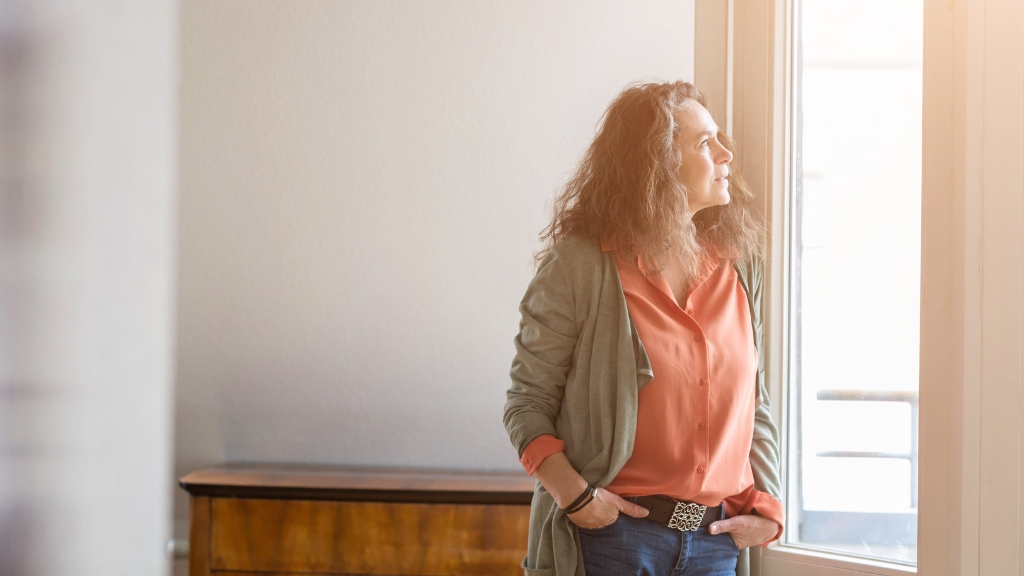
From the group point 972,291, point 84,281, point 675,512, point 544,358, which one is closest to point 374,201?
point 544,358

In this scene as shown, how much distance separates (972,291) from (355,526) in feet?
4.61

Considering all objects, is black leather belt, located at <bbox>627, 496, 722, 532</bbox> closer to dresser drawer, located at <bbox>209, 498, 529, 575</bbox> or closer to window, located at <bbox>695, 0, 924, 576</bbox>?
window, located at <bbox>695, 0, 924, 576</bbox>

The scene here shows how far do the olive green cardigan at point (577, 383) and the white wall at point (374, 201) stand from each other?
0.76 m

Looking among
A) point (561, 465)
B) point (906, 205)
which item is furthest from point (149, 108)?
point (906, 205)

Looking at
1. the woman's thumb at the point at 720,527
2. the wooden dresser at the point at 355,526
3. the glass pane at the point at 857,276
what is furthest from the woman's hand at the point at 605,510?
the wooden dresser at the point at 355,526

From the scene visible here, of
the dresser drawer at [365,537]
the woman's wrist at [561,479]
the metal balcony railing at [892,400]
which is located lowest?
the dresser drawer at [365,537]

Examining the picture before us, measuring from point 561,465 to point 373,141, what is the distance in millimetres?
1156

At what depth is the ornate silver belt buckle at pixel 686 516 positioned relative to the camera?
118cm

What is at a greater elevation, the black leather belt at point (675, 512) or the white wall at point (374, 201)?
the white wall at point (374, 201)

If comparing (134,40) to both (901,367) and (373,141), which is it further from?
(373,141)

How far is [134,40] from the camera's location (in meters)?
0.29

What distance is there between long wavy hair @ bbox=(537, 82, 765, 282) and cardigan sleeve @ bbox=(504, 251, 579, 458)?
12 cm

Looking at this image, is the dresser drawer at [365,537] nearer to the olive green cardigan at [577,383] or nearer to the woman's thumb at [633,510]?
the olive green cardigan at [577,383]

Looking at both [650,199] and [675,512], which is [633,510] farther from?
[650,199]
